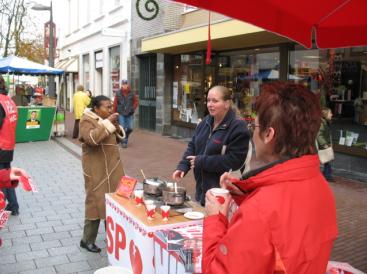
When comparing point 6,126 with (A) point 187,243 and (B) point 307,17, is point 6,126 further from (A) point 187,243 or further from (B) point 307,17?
(B) point 307,17

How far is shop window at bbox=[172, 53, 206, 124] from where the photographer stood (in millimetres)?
13711

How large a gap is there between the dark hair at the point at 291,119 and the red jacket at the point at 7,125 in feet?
14.6

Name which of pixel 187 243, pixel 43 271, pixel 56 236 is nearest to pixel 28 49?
pixel 56 236

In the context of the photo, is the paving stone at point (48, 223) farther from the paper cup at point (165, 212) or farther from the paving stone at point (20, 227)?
the paper cup at point (165, 212)

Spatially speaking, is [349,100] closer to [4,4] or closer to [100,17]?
[100,17]

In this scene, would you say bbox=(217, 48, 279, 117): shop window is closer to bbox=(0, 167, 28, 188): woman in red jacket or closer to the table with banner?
the table with banner

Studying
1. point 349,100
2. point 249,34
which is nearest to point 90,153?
point 249,34

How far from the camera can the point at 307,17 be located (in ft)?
10.5

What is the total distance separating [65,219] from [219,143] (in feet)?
10.1

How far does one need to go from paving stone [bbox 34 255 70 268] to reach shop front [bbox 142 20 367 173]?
4562mm

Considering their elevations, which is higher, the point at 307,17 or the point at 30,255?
the point at 307,17

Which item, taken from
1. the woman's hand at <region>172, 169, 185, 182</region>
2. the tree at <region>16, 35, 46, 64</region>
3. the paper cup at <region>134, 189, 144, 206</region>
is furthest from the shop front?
the tree at <region>16, 35, 46, 64</region>

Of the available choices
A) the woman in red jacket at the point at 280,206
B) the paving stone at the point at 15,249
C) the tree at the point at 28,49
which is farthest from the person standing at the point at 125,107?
the tree at the point at 28,49

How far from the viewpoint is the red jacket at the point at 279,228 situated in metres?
1.53
